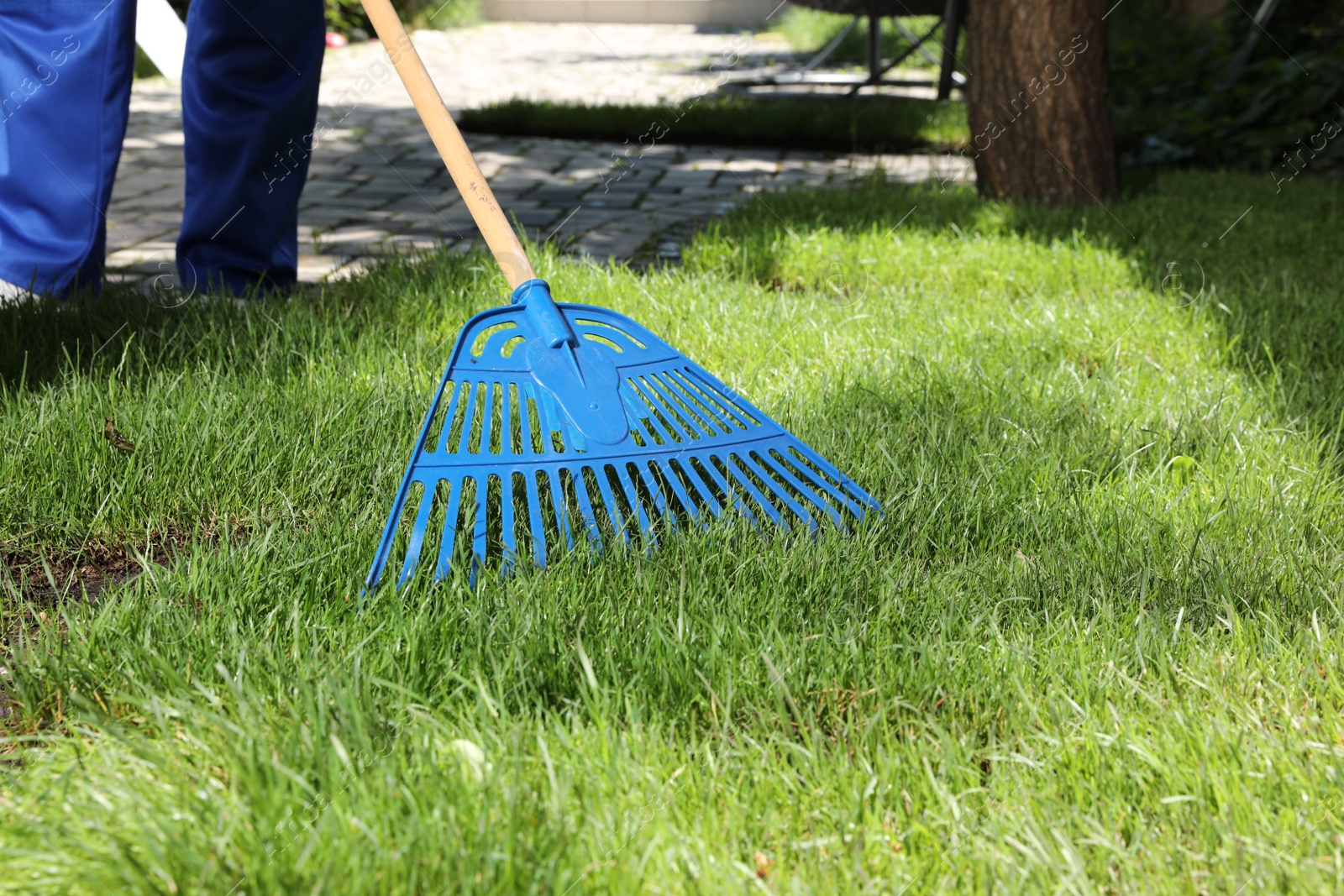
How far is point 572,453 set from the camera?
1.80 metres

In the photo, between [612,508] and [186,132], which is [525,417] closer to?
[612,508]

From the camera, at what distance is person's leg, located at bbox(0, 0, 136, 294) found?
2822 millimetres

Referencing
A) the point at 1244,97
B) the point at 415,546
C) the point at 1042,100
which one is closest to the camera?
the point at 415,546

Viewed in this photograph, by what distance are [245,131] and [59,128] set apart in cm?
49

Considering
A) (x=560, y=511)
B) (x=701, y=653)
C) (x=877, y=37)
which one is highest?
→ (x=877, y=37)

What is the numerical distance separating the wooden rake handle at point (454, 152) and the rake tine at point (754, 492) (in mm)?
510

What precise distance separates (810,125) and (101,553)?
18.8ft

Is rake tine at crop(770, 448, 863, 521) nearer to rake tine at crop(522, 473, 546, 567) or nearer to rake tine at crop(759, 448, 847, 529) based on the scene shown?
rake tine at crop(759, 448, 847, 529)

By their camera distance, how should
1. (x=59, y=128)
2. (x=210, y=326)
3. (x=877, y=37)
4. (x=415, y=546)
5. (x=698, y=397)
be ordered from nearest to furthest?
1. (x=415, y=546)
2. (x=698, y=397)
3. (x=210, y=326)
4. (x=59, y=128)
5. (x=877, y=37)

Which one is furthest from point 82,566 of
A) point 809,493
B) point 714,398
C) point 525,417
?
point 809,493

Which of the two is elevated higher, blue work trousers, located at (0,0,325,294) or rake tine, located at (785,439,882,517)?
blue work trousers, located at (0,0,325,294)

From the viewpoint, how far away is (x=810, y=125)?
Answer: 6.87m

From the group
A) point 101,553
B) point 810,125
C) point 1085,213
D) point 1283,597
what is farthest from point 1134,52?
point 101,553

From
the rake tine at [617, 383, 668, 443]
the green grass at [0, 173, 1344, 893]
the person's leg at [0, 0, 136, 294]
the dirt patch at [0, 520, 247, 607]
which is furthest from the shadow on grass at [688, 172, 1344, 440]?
the dirt patch at [0, 520, 247, 607]
